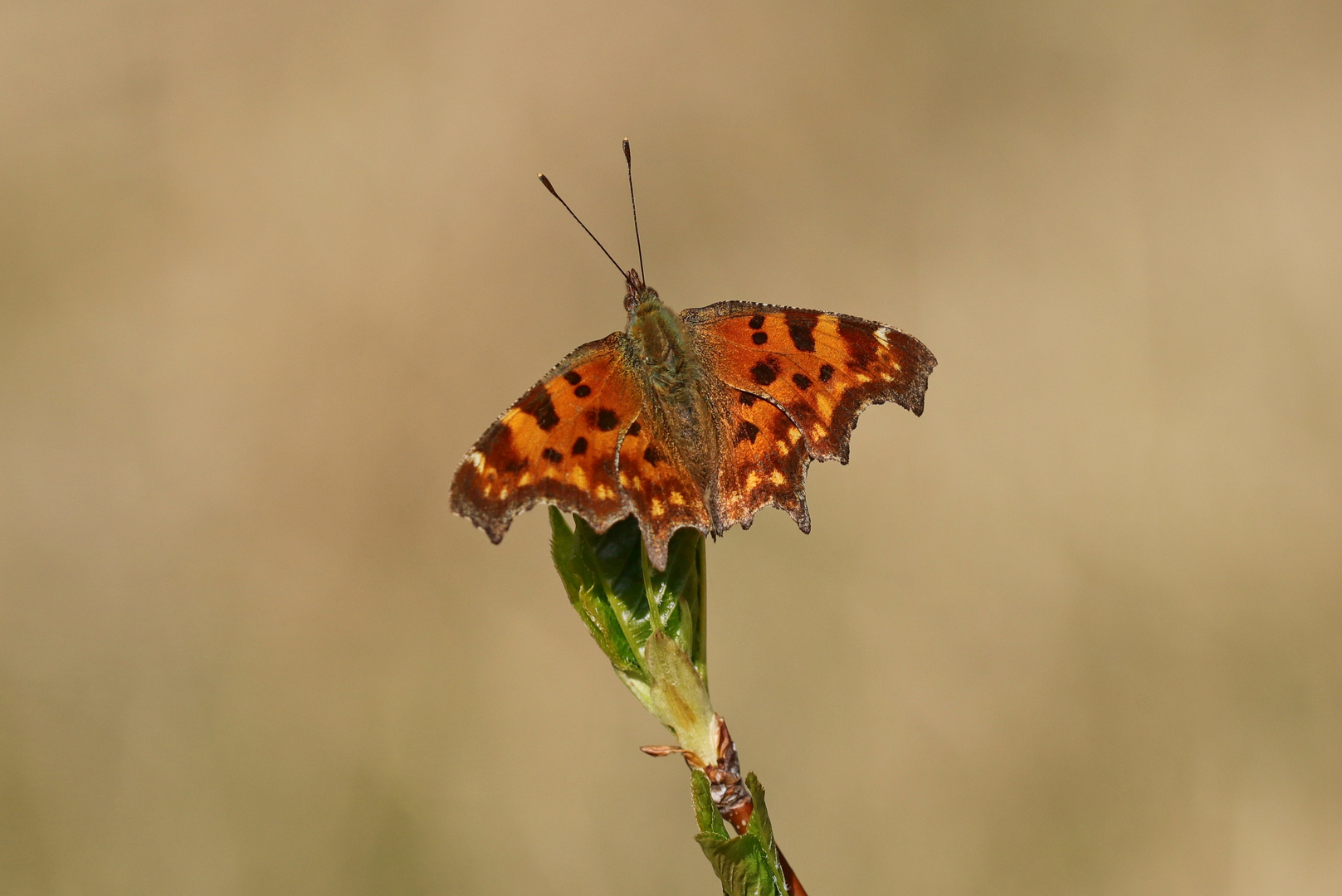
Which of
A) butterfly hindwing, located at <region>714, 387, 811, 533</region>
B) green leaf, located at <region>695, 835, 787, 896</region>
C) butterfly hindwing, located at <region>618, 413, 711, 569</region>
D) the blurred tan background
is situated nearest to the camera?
green leaf, located at <region>695, 835, 787, 896</region>

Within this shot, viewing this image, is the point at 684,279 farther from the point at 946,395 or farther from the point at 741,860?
the point at 741,860

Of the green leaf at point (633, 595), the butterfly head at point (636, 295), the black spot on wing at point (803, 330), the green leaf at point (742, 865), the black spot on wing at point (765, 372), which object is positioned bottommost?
the green leaf at point (742, 865)

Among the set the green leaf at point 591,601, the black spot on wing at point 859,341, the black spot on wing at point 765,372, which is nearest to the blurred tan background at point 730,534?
the black spot on wing at point 765,372

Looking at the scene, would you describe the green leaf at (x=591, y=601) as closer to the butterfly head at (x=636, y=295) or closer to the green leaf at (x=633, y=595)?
the green leaf at (x=633, y=595)

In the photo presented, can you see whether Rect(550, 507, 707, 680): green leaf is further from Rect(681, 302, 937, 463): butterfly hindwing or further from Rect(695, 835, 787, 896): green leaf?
Rect(681, 302, 937, 463): butterfly hindwing

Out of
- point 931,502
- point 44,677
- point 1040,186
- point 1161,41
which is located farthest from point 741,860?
point 1161,41

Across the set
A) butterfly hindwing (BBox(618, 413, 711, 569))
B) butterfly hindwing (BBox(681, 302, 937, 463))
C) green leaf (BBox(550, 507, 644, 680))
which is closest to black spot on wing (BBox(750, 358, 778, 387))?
butterfly hindwing (BBox(681, 302, 937, 463))

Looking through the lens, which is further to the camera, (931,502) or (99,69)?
(99,69)

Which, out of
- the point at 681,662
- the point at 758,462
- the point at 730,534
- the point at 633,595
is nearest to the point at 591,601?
the point at 633,595
